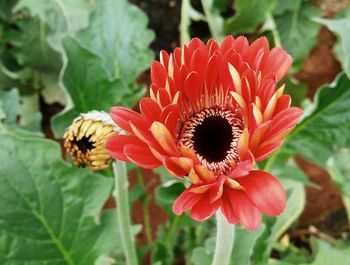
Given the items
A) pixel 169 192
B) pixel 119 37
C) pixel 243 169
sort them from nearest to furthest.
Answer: pixel 243 169, pixel 169 192, pixel 119 37

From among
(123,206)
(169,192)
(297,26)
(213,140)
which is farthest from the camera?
(297,26)

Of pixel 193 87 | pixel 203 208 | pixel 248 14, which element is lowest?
pixel 203 208

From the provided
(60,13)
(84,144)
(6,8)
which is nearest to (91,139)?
(84,144)

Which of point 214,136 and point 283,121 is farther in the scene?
point 214,136

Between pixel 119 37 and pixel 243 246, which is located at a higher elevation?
pixel 119 37

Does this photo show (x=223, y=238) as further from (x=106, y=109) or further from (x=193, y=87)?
(x=106, y=109)

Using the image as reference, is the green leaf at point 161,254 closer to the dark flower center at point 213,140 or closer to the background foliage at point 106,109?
the background foliage at point 106,109

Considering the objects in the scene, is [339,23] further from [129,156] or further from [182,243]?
[182,243]

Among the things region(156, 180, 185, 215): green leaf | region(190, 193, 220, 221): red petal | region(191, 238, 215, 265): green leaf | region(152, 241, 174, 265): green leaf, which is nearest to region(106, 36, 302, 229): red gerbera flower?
region(190, 193, 220, 221): red petal
